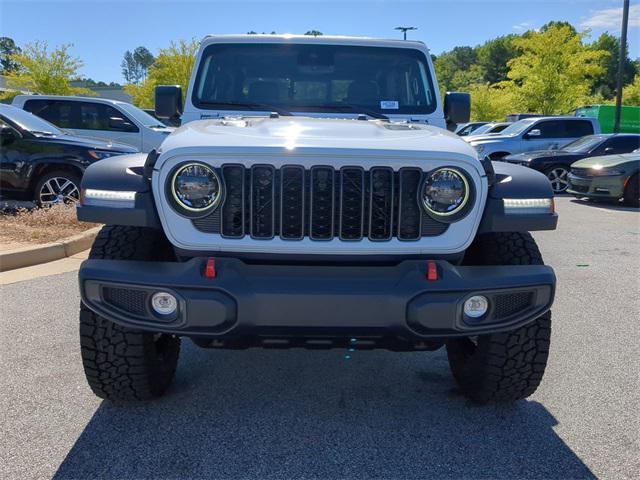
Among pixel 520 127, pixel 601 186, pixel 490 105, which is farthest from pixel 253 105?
pixel 490 105

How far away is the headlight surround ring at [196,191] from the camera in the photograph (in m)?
2.40

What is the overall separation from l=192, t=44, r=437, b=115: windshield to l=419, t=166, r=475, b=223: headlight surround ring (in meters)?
1.46

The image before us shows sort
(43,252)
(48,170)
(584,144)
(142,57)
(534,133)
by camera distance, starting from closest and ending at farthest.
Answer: (43,252) < (48,170) < (584,144) < (534,133) < (142,57)

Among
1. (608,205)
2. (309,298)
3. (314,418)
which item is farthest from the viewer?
(608,205)

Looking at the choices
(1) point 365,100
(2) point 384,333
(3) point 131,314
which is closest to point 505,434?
(2) point 384,333

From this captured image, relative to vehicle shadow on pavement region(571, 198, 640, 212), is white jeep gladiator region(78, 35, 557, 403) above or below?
above

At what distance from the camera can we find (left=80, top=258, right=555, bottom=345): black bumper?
89.4 inches

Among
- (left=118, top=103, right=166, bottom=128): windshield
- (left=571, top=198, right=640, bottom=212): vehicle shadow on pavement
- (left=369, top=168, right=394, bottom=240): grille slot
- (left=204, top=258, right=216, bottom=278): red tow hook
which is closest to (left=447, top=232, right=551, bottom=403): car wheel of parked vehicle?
(left=369, top=168, right=394, bottom=240): grille slot

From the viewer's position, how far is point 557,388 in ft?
10.7

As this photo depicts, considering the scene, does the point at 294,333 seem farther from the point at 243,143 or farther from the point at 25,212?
the point at 25,212

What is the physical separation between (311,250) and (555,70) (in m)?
Answer: 31.6

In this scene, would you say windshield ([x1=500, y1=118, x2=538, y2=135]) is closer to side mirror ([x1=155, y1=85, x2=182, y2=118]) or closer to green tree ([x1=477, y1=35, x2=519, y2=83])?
side mirror ([x1=155, y1=85, x2=182, y2=118])

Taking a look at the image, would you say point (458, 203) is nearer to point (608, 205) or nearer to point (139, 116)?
point (139, 116)

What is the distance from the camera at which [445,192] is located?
246 centimetres
